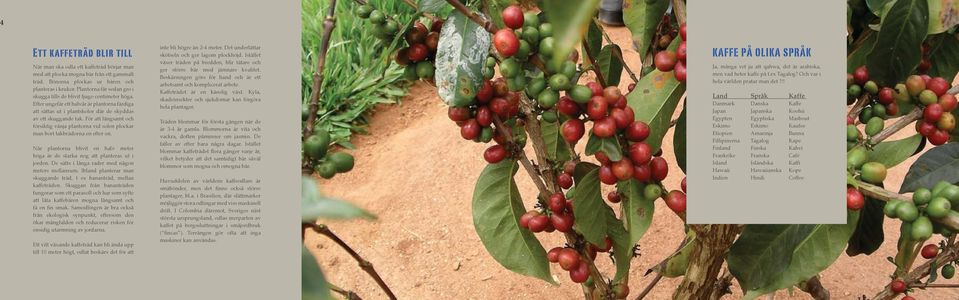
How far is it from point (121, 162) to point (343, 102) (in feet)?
6.25

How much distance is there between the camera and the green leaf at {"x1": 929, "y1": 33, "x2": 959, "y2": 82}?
96 cm

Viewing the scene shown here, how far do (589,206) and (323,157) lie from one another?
1.06ft

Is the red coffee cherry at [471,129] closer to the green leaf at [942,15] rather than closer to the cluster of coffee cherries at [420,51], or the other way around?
the cluster of coffee cherries at [420,51]

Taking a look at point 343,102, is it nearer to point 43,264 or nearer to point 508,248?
point 508,248

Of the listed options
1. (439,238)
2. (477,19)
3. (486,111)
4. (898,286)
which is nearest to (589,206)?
(486,111)

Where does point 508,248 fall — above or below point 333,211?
below

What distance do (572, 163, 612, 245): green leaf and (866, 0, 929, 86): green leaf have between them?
0.32 metres

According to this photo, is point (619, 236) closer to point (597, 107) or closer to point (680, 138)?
point (680, 138)

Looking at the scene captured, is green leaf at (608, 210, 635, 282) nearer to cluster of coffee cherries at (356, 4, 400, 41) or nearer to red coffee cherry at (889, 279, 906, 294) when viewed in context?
cluster of coffee cherries at (356, 4, 400, 41)

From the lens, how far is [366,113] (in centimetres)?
260

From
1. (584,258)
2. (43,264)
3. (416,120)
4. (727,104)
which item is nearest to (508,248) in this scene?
(584,258)

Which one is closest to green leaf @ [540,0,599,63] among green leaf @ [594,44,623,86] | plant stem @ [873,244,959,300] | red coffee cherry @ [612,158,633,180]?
red coffee cherry @ [612,158,633,180]

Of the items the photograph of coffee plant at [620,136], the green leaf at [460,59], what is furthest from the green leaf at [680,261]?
the green leaf at [460,59]

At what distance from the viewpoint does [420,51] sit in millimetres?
832
